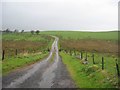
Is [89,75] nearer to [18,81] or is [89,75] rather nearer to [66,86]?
[66,86]

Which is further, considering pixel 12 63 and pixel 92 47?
pixel 92 47

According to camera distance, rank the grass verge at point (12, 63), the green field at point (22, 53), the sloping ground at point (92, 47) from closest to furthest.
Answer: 1. the grass verge at point (12, 63)
2. the green field at point (22, 53)
3. the sloping ground at point (92, 47)

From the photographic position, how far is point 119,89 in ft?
59.3

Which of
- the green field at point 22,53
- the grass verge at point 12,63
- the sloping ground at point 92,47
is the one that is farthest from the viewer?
the sloping ground at point 92,47

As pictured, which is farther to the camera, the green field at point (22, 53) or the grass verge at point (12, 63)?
the green field at point (22, 53)

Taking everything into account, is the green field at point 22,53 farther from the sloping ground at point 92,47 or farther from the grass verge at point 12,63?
the sloping ground at point 92,47

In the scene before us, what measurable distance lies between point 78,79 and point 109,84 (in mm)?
4171

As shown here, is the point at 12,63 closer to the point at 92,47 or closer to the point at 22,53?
the point at 22,53

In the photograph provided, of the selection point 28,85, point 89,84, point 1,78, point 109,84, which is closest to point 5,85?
point 28,85

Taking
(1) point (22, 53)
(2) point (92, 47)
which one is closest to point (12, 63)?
(1) point (22, 53)

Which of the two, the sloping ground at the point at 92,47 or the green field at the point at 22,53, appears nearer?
the green field at the point at 22,53

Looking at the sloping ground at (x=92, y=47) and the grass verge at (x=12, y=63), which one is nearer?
the grass verge at (x=12, y=63)

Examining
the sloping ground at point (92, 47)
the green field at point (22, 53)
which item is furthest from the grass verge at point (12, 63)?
the sloping ground at point (92, 47)

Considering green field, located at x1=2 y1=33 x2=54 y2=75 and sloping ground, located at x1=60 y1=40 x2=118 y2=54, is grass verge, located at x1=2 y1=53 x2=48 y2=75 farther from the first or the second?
sloping ground, located at x1=60 y1=40 x2=118 y2=54
